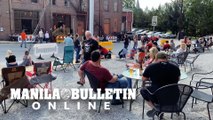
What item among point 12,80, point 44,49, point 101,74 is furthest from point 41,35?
point 101,74

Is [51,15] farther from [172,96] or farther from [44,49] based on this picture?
[172,96]

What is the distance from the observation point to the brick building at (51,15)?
23516 millimetres

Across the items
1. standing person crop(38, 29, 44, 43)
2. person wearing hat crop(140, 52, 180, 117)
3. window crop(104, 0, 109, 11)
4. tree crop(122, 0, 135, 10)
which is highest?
tree crop(122, 0, 135, 10)

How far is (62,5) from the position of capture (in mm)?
28438

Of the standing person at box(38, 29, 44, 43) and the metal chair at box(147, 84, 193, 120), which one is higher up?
the standing person at box(38, 29, 44, 43)

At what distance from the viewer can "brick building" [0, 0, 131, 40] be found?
23.5 meters

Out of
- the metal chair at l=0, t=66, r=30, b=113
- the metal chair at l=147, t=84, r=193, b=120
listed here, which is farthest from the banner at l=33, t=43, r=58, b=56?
the metal chair at l=147, t=84, r=193, b=120

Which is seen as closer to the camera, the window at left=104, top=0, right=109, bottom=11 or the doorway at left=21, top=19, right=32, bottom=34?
the doorway at left=21, top=19, right=32, bottom=34

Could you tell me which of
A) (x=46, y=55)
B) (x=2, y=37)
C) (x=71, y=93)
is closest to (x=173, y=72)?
(x=71, y=93)

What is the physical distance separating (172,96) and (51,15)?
81.8 feet

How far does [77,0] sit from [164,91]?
27910 mm

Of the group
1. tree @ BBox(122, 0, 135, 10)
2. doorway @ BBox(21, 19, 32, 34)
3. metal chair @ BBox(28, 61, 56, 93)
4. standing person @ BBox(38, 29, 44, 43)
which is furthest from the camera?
tree @ BBox(122, 0, 135, 10)

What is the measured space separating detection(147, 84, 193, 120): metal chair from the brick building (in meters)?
22.3

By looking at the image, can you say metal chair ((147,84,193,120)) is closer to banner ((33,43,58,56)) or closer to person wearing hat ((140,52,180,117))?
person wearing hat ((140,52,180,117))
